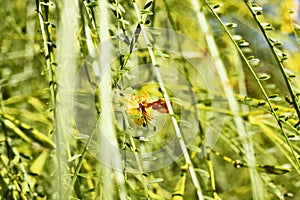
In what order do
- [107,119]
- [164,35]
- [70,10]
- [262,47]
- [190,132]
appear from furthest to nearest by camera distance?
[262,47] → [164,35] → [190,132] → [70,10] → [107,119]

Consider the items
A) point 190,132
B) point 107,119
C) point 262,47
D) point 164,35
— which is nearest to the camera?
point 107,119

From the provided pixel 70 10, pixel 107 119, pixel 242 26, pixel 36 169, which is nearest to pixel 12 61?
pixel 36 169

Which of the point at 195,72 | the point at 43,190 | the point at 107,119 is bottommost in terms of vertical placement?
the point at 43,190

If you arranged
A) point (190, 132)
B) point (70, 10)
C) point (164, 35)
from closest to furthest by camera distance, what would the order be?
point (70, 10) < point (190, 132) < point (164, 35)

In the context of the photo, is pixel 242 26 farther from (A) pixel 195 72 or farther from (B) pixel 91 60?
(B) pixel 91 60

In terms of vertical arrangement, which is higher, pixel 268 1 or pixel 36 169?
pixel 268 1

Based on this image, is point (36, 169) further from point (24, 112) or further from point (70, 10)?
point (70, 10)

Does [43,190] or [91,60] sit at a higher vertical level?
[91,60]

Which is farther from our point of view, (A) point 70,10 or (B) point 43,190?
(B) point 43,190

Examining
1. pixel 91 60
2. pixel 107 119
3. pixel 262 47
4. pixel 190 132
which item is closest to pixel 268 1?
pixel 262 47
